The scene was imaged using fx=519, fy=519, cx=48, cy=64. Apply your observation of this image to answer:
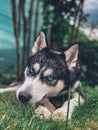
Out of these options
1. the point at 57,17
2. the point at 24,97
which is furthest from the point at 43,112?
the point at 57,17

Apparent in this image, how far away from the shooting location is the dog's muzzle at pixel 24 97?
7438 millimetres

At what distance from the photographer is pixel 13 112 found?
6.87 metres

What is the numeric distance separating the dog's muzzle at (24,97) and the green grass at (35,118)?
3.5 inches

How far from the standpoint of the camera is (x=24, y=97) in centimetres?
748

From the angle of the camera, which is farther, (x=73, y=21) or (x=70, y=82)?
(x=73, y=21)

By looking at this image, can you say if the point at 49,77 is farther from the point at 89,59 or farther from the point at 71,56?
the point at 89,59

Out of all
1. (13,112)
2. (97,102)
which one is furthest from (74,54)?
(13,112)

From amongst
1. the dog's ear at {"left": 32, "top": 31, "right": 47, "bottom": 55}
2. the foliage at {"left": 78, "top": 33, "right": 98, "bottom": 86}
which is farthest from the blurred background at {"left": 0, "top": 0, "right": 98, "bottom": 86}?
the dog's ear at {"left": 32, "top": 31, "right": 47, "bottom": 55}

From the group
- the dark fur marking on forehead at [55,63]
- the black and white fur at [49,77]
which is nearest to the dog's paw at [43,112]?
the black and white fur at [49,77]

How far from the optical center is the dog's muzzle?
7438 millimetres

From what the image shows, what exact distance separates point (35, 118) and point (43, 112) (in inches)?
24.0

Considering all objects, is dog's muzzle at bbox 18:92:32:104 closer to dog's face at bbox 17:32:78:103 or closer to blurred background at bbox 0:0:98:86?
dog's face at bbox 17:32:78:103

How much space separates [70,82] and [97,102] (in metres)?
0.94

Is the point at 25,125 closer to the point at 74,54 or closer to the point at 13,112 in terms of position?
the point at 13,112
